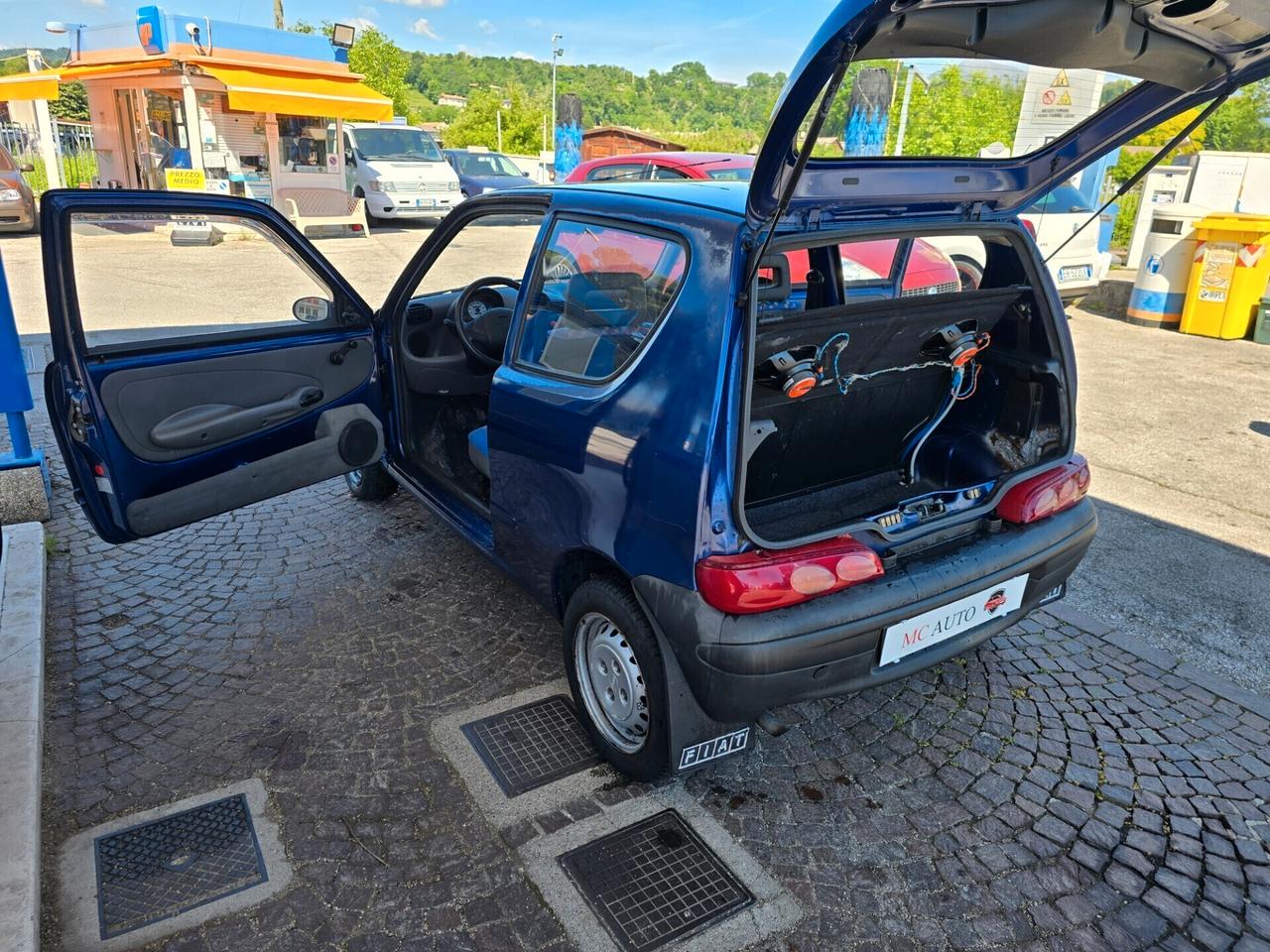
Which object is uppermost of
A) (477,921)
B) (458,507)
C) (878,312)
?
(878,312)

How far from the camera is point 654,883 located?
8.24 ft

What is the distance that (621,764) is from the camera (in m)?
2.88

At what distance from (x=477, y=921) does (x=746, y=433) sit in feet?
4.99

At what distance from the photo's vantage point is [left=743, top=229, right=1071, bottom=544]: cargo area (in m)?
2.88

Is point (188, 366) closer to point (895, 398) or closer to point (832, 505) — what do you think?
point (832, 505)

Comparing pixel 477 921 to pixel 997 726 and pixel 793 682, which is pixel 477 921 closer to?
pixel 793 682

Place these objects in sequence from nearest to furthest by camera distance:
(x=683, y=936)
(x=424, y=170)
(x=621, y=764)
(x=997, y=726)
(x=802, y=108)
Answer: (x=802, y=108) < (x=683, y=936) < (x=621, y=764) < (x=997, y=726) < (x=424, y=170)

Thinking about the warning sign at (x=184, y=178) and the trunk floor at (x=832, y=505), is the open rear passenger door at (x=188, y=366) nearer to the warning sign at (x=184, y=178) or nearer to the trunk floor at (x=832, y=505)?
the trunk floor at (x=832, y=505)

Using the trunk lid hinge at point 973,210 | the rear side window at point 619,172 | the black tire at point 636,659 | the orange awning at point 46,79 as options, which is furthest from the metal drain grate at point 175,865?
the orange awning at point 46,79

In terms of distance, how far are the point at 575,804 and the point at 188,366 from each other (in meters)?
2.23

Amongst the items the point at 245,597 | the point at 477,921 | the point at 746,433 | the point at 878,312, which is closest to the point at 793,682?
the point at 746,433

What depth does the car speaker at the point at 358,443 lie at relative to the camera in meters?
3.95

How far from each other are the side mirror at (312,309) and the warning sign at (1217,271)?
32.9 feet

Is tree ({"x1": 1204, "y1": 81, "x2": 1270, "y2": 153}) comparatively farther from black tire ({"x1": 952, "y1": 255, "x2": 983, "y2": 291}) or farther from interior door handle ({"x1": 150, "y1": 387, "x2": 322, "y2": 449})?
interior door handle ({"x1": 150, "y1": 387, "x2": 322, "y2": 449})
